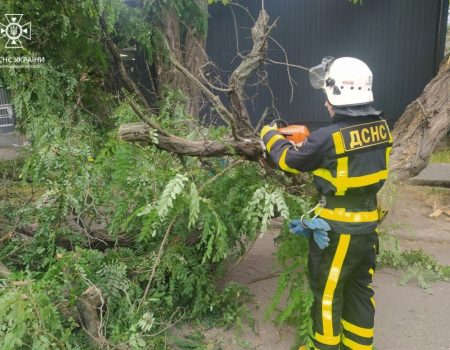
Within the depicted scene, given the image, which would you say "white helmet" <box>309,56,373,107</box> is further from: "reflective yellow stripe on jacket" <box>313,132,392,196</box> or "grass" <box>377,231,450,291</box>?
"grass" <box>377,231,450,291</box>

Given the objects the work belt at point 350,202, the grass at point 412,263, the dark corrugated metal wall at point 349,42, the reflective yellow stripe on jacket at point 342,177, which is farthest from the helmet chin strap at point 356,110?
the dark corrugated metal wall at point 349,42

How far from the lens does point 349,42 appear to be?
1094cm

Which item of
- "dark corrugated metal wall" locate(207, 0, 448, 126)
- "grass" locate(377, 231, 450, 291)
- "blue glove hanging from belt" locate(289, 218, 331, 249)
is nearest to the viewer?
"blue glove hanging from belt" locate(289, 218, 331, 249)

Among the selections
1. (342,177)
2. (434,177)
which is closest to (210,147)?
(342,177)

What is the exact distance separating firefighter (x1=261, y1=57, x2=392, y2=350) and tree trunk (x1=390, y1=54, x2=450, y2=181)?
217 cm

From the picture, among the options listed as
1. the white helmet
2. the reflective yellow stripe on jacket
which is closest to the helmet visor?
the white helmet

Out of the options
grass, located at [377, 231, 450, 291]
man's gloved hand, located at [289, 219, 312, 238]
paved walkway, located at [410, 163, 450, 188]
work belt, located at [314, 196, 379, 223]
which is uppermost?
work belt, located at [314, 196, 379, 223]

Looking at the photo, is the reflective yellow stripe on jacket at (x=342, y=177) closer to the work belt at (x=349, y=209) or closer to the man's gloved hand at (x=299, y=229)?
the work belt at (x=349, y=209)

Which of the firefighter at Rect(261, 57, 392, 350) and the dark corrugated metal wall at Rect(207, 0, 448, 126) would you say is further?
the dark corrugated metal wall at Rect(207, 0, 448, 126)

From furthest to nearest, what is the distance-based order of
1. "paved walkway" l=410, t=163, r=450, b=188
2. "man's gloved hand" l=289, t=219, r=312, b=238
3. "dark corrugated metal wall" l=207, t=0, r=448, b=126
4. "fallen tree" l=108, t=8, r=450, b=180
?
"dark corrugated metal wall" l=207, t=0, r=448, b=126
"paved walkway" l=410, t=163, r=450, b=188
"fallen tree" l=108, t=8, r=450, b=180
"man's gloved hand" l=289, t=219, r=312, b=238

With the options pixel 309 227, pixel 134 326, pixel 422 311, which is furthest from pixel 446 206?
pixel 134 326

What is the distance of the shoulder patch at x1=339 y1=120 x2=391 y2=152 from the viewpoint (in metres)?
2.54

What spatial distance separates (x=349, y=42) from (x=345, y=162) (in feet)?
30.7

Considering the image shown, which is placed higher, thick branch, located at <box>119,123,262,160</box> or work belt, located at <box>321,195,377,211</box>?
thick branch, located at <box>119,123,262,160</box>
